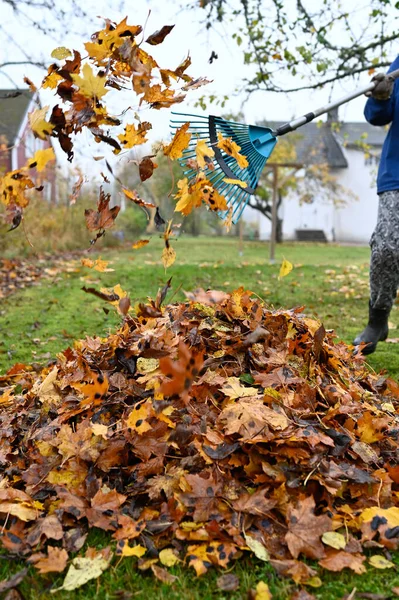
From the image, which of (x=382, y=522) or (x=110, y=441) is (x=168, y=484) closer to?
(x=110, y=441)

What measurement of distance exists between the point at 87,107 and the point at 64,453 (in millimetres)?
1063

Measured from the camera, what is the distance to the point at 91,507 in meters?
1.52

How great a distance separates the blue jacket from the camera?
9.85 ft

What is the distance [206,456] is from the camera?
5.22 feet

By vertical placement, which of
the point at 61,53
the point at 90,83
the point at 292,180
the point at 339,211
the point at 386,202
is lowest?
the point at 386,202

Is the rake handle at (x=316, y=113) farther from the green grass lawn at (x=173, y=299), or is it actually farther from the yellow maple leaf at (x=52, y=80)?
the yellow maple leaf at (x=52, y=80)

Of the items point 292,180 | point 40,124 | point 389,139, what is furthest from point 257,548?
point 292,180

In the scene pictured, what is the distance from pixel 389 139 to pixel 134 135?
189 cm

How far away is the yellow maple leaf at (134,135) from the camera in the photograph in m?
1.73

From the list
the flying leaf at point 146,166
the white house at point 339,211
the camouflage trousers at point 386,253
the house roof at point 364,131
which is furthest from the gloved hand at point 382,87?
the house roof at point 364,131

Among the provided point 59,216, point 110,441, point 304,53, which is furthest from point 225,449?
point 59,216

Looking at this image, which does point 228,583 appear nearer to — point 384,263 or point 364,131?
point 384,263

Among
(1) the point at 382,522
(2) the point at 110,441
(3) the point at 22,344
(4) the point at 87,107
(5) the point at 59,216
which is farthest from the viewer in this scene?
(5) the point at 59,216

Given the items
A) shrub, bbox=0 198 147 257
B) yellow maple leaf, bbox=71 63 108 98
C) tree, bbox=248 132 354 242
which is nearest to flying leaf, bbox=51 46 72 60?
yellow maple leaf, bbox=71 63 108 98
